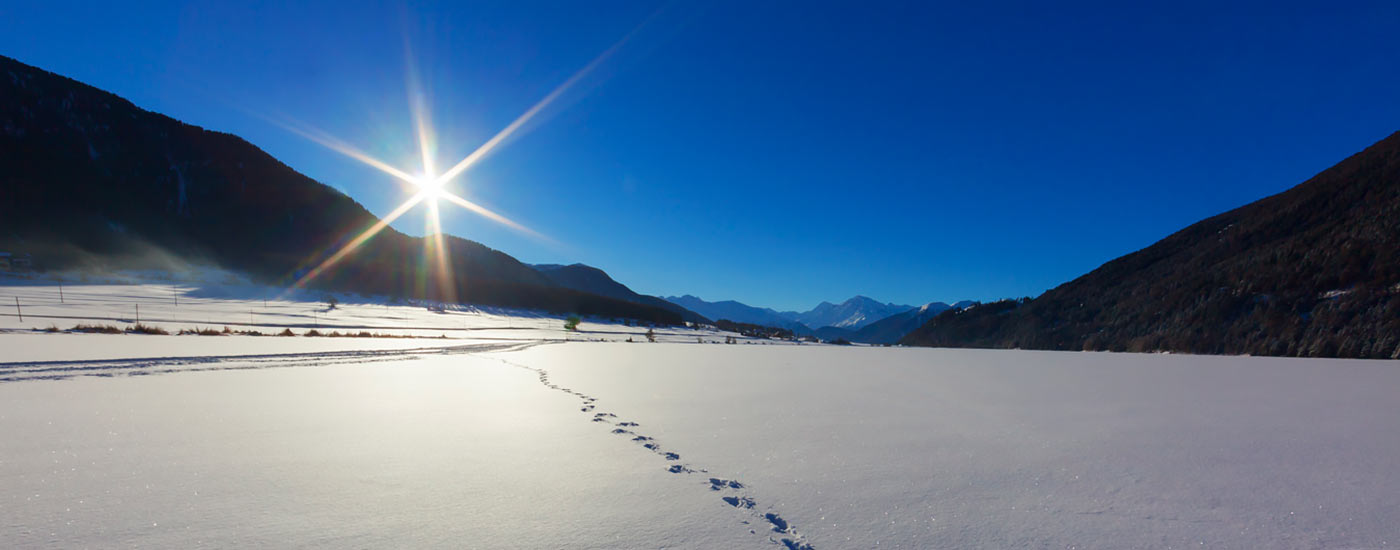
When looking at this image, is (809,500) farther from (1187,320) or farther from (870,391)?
(1187,320)

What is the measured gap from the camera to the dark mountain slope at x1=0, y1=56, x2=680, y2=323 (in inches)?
1863

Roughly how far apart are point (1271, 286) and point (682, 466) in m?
21.7

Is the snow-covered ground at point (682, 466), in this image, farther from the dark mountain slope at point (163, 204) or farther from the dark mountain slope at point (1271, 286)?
the dark mountain slope at point (163, 204)

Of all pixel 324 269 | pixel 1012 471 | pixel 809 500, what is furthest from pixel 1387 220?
pixel 324 269

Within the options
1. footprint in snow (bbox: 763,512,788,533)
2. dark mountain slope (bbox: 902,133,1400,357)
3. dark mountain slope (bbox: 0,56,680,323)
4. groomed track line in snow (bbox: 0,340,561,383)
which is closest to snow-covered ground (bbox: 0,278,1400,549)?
footprint in snow (bbox: 763,512,788,533)

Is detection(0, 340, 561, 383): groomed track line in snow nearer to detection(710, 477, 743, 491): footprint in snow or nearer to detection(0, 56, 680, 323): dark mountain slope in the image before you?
detection(710, 477, 743, 491): footprint in snow

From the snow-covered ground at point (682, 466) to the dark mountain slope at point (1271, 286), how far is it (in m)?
12.0

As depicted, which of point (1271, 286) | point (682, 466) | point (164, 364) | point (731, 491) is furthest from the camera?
point (1271, 286)

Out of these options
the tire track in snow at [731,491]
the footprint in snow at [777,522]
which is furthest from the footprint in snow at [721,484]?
the footprint in snow at [777,522]

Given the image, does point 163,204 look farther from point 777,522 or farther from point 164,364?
point 777,522

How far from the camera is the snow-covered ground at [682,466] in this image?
1640 mm

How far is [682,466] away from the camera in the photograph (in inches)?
97.7

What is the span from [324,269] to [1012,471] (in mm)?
64632

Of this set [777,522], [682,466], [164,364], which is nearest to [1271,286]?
[682,466]
